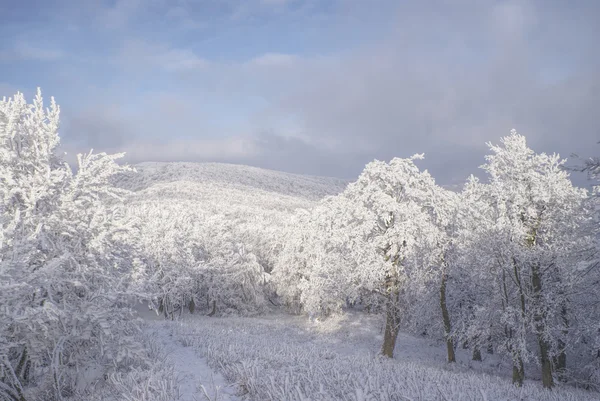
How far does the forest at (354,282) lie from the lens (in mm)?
7477

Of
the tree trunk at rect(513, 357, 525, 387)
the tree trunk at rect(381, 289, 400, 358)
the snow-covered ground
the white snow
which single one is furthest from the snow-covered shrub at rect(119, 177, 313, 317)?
the tree trunk at rect(513, 357, 525, 387)

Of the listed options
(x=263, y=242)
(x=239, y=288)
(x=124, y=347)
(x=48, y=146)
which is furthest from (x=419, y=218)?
(x=263, y=242)

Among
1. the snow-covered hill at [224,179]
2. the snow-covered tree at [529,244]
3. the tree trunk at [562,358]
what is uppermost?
the snow-covered hill at [224,179]

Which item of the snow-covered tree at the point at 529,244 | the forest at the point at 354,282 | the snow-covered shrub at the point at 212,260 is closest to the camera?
the forest at the point at 354,282

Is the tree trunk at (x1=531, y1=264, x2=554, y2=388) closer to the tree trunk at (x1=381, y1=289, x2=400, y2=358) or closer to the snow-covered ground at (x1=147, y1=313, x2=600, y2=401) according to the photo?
the snow-covered ground at (x1=147, y1=313, x2=600, y2=401)

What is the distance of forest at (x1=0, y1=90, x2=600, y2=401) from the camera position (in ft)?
24.5

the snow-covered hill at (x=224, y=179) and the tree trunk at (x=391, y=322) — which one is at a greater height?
the snow-covered hill at (x=224, y=179)

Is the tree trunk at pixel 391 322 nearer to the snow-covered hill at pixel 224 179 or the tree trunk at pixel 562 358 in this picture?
the tree trunk at pixel 562 358

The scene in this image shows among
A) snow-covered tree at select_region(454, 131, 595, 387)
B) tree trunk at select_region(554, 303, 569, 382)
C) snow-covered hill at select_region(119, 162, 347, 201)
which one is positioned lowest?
tree trunk at select_region(554, 303, 569, 382)

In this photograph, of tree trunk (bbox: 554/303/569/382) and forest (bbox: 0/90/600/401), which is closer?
forest (bbox: 0/90/600/401)

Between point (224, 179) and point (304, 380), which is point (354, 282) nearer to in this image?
point (304, 380)

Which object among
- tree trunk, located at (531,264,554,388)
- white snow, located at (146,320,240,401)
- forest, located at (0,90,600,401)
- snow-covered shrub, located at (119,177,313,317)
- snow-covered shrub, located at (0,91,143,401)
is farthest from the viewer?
snow-covered shrub, located at (119,177,313,317)

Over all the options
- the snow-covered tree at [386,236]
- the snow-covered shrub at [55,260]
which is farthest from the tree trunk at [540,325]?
the snow-covered shrub at [55,260]

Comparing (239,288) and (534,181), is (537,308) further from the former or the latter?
(239,288)
